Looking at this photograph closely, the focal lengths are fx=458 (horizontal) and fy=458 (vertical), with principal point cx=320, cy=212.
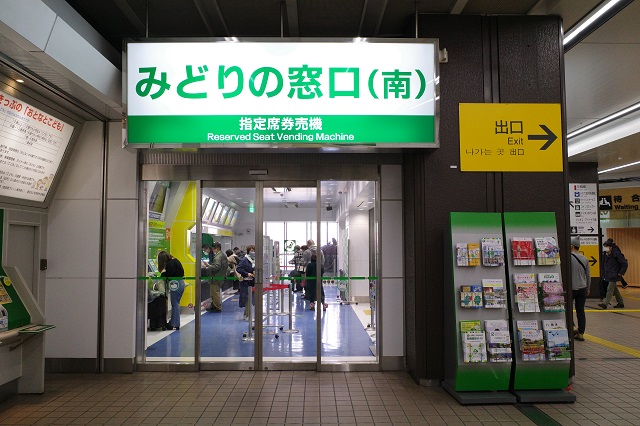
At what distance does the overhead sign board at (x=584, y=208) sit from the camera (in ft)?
39.3

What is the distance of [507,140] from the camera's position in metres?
4.86

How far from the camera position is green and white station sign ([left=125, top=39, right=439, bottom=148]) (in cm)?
429

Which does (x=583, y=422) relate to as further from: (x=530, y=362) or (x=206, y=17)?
(x=206, y=17)

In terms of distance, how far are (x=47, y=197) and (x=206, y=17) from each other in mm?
2780

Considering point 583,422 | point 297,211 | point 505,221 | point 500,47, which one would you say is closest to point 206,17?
point 297,211

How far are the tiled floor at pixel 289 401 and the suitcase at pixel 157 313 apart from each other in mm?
656

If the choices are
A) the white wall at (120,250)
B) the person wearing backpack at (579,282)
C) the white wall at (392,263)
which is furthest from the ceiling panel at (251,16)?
the person wearing backpack at (579,282)

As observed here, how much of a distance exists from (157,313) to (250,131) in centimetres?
291

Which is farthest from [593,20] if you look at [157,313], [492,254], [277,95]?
[157,313]

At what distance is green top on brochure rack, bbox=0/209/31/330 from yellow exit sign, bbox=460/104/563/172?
4.77m

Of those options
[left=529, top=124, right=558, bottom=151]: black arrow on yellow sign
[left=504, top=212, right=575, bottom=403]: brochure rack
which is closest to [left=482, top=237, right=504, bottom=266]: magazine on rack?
[left=504, top=212, right=575, bottom=403]: brochure rack

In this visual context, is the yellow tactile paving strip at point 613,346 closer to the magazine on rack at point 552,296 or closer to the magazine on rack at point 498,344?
the magazine on rack at point 552,296

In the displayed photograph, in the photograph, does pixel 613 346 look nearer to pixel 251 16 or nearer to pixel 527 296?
pixel 527 296

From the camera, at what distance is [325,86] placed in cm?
433
